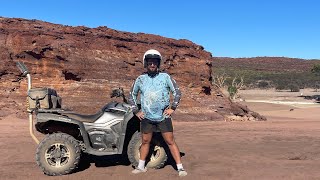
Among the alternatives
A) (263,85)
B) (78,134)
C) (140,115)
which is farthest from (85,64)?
(263,85)

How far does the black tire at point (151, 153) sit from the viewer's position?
644 cm

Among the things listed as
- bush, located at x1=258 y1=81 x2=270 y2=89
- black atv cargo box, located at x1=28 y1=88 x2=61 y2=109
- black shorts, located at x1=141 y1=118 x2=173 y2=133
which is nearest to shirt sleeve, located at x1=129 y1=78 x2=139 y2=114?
black shorts, located at x1=141 y1=118 x2=173 y2=133

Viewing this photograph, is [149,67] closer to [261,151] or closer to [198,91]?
[261,151]

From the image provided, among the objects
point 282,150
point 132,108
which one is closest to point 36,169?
point 132,108

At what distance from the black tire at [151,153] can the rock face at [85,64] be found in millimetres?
9294

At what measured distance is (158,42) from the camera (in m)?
18.9

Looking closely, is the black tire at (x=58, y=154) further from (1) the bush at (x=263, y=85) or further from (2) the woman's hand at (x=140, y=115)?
(1) the bush at (x=263, y=85)

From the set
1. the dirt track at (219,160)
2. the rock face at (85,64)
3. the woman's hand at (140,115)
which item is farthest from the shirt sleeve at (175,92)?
the rock face at (85,64)

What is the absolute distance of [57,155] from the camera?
6203 millimetres

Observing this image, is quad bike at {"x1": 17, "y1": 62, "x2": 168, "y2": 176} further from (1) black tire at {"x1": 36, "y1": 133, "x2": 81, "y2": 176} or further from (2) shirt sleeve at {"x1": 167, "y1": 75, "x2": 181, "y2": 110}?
(2) shirt sleeve at {"x1": 167, "y1": 75, "x2": 181, "y2": 110}

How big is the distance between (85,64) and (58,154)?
10.8 m

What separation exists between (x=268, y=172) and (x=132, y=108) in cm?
228

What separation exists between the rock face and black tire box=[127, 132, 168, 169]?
9294mm

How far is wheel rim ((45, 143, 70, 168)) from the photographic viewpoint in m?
6.18
